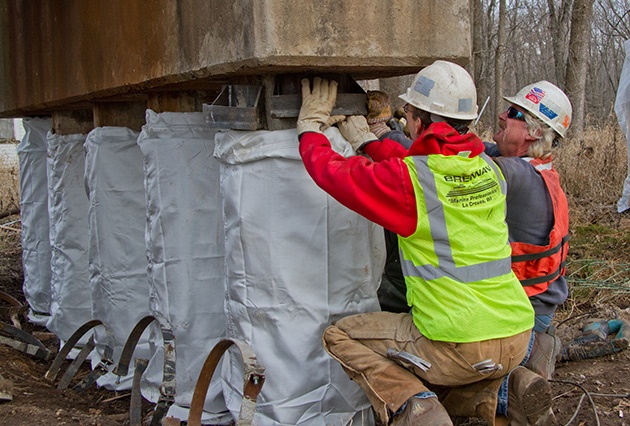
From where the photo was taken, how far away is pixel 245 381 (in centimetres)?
320

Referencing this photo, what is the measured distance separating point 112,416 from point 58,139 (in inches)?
102

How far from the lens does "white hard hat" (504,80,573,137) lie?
3973 millimetres

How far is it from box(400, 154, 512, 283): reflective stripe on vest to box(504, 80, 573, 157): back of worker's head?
1022 millimetres

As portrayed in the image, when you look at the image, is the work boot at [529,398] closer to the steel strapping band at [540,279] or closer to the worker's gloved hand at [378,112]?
the steel strapping band at [540,279]

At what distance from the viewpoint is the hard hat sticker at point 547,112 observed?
3969 millimetres

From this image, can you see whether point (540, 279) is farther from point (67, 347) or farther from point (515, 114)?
point (67, 347)

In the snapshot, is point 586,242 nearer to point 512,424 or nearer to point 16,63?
point 512,424

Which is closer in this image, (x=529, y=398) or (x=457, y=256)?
(x=457, y=256)

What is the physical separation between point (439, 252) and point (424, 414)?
671 mm

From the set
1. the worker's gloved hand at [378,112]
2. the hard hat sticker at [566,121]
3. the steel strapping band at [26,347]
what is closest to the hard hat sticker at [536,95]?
the hard hat sticker at [566,121]

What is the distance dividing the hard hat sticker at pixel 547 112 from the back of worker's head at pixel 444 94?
0.66m

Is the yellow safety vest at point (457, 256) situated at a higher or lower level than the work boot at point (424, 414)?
higher

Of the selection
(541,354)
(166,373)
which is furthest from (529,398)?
(166,373)

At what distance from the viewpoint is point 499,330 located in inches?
125
